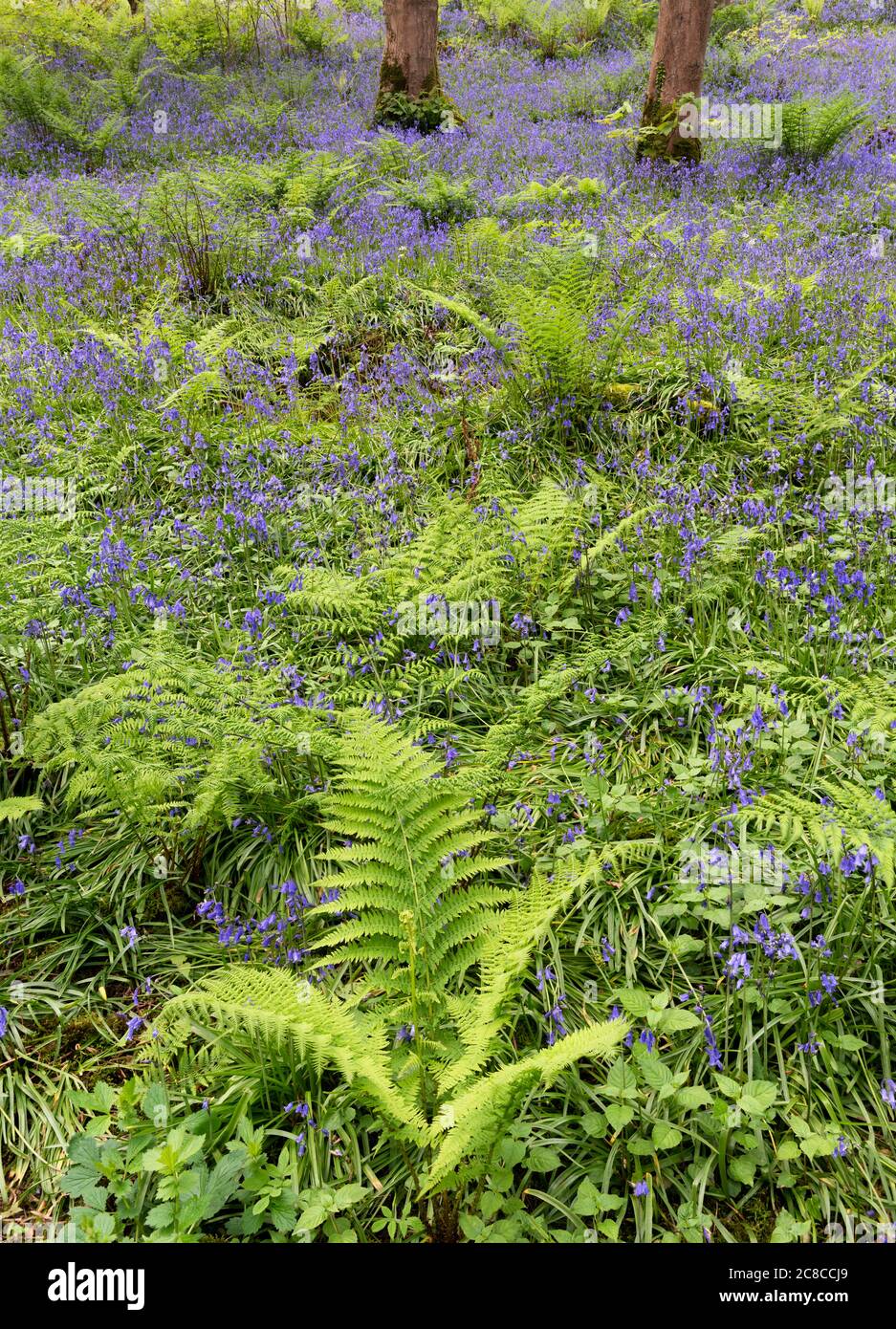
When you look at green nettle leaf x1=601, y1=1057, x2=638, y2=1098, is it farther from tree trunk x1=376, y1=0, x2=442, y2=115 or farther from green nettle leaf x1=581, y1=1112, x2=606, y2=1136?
tree trunk x1=376, y1=0, x2=442, y2=115

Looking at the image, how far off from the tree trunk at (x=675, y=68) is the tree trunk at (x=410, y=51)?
246cm

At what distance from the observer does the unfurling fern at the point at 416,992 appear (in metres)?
1.72

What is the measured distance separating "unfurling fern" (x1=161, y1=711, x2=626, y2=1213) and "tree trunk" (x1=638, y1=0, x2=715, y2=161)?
869cm

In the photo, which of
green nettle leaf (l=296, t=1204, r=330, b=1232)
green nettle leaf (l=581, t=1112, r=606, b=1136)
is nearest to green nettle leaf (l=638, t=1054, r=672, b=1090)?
green nettle leaf (l=581, t=1112, r=606, b=1136)

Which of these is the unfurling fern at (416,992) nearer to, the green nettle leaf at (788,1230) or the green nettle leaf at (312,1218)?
the green nettle leaf at (312,1218)

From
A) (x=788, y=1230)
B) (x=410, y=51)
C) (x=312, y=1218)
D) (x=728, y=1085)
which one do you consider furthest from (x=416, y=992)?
(x=410, y=51)

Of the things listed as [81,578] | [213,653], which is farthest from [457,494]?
[81,578]

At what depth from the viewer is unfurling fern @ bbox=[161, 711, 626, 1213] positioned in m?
1.72

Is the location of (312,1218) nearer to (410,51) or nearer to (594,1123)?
(594,1123)

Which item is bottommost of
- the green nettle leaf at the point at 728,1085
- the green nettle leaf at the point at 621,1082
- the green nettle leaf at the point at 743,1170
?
the green nettle leaf at the point at 743,1170

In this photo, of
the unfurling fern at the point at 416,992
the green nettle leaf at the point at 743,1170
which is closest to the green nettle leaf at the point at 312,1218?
the unfurling fern at the point at 416,992

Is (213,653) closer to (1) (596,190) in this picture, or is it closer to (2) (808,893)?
(2) (808,893)
